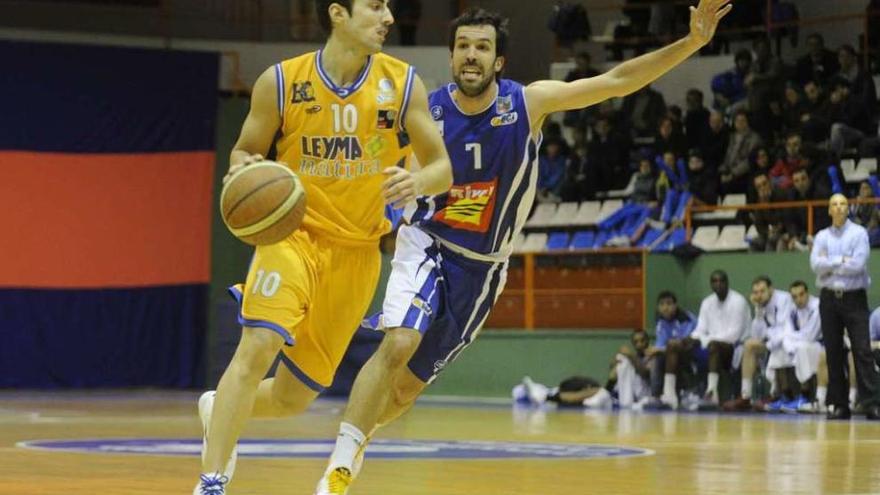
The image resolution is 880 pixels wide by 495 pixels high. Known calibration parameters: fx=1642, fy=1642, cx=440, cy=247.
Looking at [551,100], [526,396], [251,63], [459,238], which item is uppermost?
[251,63]

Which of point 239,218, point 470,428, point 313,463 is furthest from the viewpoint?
point 470,428

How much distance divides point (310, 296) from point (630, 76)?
1.97 metres

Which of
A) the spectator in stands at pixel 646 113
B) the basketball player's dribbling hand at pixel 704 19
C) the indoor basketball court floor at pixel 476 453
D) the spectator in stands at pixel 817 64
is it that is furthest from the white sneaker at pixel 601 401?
the basketball player's dribbling hand at pixel 704 19

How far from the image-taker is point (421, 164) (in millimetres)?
7195

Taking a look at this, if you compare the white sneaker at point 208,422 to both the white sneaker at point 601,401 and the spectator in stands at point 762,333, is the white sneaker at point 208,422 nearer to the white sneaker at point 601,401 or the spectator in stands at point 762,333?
the spectator in stands at point 762,333

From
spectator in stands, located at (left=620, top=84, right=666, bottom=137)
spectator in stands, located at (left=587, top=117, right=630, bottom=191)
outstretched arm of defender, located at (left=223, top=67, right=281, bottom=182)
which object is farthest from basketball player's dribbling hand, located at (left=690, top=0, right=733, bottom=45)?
spectator in stands, located at (left=620, top=84, right=666, bottom=137)

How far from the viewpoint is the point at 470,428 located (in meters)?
15.5

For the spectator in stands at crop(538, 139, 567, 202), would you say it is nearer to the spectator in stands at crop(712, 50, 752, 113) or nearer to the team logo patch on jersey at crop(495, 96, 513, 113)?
the spectator in stands at crop(712, 50, 752, 113)

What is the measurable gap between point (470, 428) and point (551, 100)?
7.77 metres

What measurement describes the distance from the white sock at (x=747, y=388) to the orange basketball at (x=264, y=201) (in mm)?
13382

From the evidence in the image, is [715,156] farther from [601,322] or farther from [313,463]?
[313,463]

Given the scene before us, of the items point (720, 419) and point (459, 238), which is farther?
point (720, 419)

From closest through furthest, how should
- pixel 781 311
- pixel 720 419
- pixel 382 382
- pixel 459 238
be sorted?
pixel 382 382
pixel 459 238
pixel 720 419
pixel 781 311

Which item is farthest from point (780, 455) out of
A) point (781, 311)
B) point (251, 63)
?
point (251, 63)
